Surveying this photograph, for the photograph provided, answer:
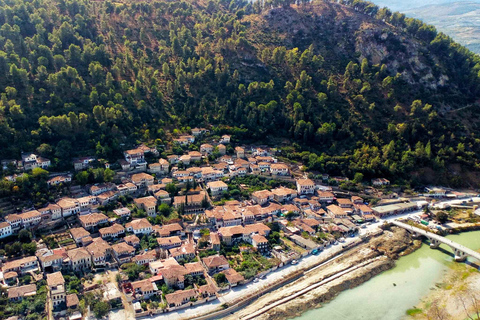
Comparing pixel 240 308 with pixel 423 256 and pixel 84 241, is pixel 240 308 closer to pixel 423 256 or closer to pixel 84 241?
pixel 84 241

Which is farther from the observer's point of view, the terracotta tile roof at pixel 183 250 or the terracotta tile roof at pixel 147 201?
the terracotta tile roof at pixel 147 201

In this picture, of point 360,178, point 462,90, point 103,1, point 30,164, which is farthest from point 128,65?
point 462,90

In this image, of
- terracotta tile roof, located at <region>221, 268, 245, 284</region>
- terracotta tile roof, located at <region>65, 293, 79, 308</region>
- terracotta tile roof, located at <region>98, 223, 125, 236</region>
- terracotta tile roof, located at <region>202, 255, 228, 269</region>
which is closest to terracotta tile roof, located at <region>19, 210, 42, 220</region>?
terracotta tile roof, located at <region>98, 223, 125, 236</region>

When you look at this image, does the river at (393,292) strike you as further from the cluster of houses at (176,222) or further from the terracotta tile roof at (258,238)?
the terracotta tile roof at (258,238)

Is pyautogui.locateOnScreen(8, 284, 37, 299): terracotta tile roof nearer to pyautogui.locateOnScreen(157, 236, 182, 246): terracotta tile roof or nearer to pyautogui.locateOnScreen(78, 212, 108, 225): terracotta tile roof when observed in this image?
pyautogui.locateOnScreen(78, 212, 108, 225): terracotta tile roof

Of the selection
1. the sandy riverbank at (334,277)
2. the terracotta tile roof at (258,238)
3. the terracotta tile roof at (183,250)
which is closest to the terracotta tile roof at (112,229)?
the terracotta tile roof at (183,250)

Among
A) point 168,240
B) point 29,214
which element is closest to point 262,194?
point 168,240
